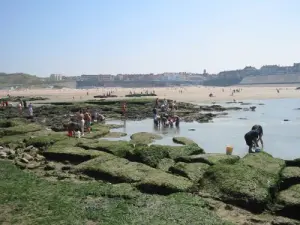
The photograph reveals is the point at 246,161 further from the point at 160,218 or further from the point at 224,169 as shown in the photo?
the point at 160,218

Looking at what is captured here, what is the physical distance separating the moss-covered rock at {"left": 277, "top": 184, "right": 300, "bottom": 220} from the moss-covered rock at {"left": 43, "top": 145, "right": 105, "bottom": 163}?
377 inches

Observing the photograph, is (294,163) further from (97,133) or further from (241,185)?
(97,133)

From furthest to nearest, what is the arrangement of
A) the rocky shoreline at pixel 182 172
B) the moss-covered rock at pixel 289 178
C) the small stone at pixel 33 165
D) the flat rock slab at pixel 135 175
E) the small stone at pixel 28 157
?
the small stone at pixel 28 157, the small stone at pixel 33 165, the moss-covered rock at pixel 289 178, the flat rock slab at pixel 135 175, the rocky shoreline at pixel 182 172

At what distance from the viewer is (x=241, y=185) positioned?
41.5 ft

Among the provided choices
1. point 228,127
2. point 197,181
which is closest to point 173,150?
point 197,181

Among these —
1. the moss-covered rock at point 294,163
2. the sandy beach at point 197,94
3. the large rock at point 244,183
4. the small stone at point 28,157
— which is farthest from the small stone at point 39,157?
the sandy beach at point 197,94

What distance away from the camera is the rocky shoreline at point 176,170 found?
12.0m

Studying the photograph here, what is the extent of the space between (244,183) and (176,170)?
3.39m

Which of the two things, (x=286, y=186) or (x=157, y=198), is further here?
(x=286, y=186)

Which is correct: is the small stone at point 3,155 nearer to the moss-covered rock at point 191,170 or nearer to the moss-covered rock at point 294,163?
the moss-covered rock at point 191,170

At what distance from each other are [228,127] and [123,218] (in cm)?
2653

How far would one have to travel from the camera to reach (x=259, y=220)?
35.1ft

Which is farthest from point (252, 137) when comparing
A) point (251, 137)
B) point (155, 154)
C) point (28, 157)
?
point (28, 157)

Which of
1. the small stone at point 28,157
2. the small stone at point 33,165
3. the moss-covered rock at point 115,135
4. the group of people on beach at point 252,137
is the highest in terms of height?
the group of people on beach at point 252,137
